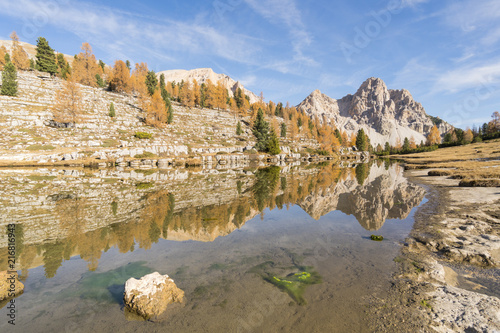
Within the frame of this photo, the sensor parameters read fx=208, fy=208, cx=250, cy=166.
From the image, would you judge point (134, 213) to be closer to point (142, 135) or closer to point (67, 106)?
point (142, 135)

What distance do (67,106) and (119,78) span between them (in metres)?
47.7

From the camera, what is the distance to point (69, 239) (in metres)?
9.12

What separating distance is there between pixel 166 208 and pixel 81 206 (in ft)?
20.0

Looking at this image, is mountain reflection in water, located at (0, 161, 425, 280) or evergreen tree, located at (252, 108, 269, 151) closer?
mountain reflection in water, located at (0, 161, 425, 280)

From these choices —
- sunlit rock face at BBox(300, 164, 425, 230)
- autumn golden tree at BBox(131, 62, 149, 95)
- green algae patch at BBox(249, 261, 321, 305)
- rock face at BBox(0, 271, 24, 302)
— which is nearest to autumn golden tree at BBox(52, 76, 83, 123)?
autumn golden tree at BBox(131, 62, 149, 95)

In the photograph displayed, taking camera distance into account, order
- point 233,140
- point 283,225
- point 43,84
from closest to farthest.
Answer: point 283,225 → point 43,84 → point 233,140

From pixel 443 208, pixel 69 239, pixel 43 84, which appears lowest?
pixel 69 239

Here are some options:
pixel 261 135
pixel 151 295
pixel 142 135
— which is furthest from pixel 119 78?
pixel 151 295

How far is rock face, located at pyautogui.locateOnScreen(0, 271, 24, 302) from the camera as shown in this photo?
5339 millimetres

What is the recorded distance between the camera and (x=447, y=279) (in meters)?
5.68

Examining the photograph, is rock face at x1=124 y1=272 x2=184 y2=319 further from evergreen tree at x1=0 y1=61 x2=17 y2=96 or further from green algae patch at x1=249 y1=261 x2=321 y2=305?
evergreen tree at x1=0 y1=61 x2=17 y2=96

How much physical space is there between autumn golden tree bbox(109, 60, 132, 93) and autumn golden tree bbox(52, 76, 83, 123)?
134 ft

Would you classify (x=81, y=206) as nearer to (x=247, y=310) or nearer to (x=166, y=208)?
(x=166, y=208)

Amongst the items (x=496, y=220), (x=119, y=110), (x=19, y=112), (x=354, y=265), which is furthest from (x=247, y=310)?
(x=119, y=110)
